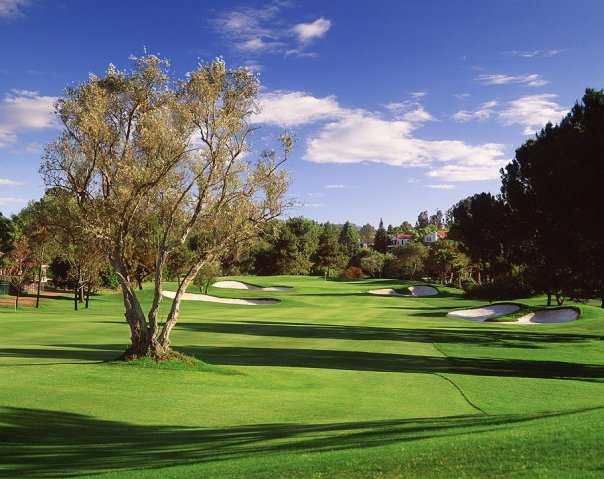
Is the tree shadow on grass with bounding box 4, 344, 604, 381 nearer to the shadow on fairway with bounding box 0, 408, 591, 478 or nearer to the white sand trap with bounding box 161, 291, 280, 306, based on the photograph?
the shadow on fairway with bounding box 0, 408, 591, 478

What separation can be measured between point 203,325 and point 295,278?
240 feet

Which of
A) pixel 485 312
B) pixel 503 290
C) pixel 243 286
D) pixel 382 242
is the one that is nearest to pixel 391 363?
pixel 485 312

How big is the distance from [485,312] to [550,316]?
8.83 metres

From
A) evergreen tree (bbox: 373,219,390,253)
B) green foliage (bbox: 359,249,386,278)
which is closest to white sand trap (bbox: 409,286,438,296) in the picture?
green foliage (bbox: 359,249,386,278)

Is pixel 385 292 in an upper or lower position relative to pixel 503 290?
lower

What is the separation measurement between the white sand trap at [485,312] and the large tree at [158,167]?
138ft

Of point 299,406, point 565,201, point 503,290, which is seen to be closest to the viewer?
point 299,406

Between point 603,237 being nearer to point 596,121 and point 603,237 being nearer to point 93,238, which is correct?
point 596,121

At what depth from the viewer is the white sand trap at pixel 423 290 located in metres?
94.2

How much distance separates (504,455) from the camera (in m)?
8.09

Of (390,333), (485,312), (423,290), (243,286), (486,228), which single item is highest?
(486,228)

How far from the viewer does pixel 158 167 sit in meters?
20.7

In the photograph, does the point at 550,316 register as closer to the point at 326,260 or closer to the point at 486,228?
the point at 486,228

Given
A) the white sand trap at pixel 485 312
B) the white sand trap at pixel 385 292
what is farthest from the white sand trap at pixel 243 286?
the white sand trap at pixel 485 312
